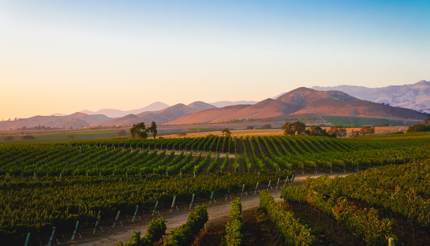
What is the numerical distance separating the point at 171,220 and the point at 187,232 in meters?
10.4

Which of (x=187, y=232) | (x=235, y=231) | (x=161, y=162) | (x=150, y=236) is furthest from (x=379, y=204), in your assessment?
(x=161, y=162)

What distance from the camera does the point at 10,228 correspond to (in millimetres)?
21766

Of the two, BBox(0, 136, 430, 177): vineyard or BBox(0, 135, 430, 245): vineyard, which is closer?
BBox(0, 135, 430, 245): vineyard

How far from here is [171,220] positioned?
30422 millimetres

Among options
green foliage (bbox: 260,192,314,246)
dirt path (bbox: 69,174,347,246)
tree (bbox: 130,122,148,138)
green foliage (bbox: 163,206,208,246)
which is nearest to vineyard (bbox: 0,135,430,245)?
green foliage (bbox: 260,192,314,246)

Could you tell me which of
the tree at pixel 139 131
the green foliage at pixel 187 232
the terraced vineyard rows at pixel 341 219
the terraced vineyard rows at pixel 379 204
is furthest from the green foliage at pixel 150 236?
the tree at pixel 139 131

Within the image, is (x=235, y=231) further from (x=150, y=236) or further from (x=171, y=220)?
(x=171, y=220)

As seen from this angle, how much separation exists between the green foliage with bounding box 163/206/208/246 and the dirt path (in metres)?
3.58

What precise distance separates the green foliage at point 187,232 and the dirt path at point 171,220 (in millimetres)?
3582

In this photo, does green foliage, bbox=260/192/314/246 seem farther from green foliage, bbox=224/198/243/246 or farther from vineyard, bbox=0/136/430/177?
vineyard, bbox=0/136/430/177

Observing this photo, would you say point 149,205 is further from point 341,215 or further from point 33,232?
point 341,215

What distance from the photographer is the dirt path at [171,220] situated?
971 inches

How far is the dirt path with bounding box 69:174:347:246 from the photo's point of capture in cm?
2465

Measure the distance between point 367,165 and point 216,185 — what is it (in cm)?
3269
